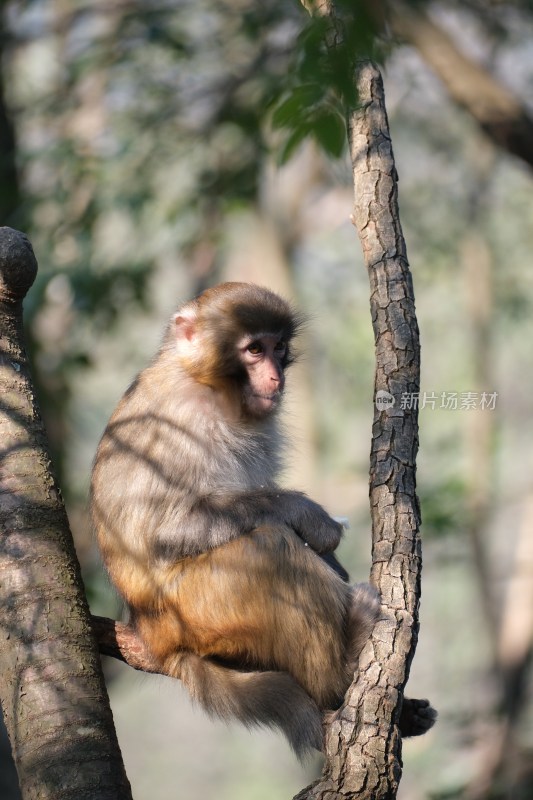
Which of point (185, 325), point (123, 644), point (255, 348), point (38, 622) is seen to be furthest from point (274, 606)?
point (185, 325)

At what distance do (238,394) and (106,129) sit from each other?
17.4 ft

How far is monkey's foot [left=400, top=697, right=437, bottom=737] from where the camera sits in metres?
4.14

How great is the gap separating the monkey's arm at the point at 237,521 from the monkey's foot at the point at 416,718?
0.77m

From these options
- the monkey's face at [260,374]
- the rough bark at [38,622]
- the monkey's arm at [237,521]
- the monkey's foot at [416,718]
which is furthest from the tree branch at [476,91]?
the rough bark at [38,622]

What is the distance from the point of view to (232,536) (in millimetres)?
3945

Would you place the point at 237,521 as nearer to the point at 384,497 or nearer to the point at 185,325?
the point at 384,497

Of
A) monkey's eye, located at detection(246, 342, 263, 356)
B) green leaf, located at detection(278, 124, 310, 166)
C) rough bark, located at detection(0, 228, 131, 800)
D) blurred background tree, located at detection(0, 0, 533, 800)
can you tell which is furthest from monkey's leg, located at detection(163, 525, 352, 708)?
green leaf, located at detection(278, 124, 310, 166)

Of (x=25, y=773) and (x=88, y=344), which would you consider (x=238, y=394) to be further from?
(x=88, y=344)

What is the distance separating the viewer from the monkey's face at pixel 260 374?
444 cm

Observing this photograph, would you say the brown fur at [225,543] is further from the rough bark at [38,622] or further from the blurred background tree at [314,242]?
the blurred background tree at [314,242]

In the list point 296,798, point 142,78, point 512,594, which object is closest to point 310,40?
point 296,798

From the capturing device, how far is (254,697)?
374 cm

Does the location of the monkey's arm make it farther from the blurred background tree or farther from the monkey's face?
the blurred background tree

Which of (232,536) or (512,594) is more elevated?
(512,594)
